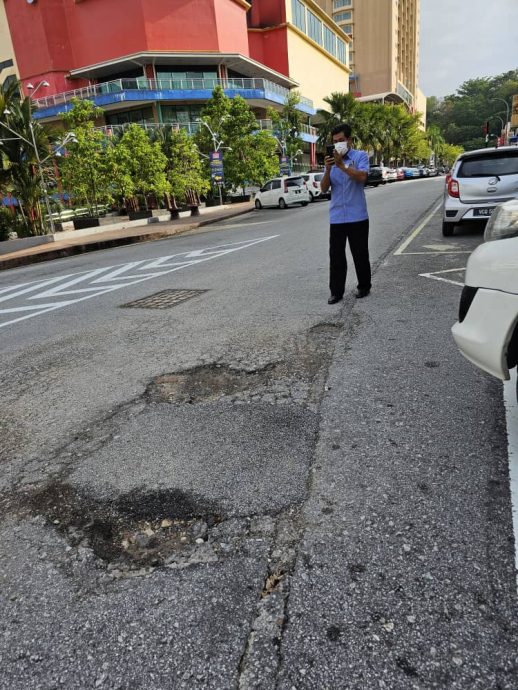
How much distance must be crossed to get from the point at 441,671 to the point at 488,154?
31.6 ft

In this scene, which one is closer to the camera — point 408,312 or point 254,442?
point 254,442

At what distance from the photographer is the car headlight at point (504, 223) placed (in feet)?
8.23

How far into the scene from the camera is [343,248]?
5664 mm

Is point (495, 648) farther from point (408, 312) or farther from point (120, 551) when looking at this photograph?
point (408, 312)

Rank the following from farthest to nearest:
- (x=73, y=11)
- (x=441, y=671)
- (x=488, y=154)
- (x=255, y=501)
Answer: (x=73, y=11) → (x=488, y=154) → (x=255, y=501) → (x=441, y=671)

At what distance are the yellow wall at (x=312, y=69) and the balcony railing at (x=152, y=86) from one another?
1521cm

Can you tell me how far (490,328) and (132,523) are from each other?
76.5 inches

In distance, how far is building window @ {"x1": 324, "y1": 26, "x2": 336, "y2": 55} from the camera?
68225 millimetres

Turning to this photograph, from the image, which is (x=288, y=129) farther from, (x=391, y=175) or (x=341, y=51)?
(x=341, y=51)

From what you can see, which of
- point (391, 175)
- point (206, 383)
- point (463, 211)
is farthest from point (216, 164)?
point (206, 383)

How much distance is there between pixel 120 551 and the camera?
2.11 metres

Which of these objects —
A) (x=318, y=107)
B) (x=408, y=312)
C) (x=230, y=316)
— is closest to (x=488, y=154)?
(x=408, y=312)

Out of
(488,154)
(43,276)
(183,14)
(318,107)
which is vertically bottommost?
(43,276)

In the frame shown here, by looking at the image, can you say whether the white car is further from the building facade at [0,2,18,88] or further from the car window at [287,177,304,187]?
the building facade at [0,2,18,88]
